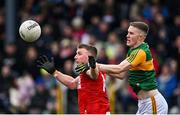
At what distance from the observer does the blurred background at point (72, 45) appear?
18.0 metres

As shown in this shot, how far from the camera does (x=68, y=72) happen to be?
18.0 metres

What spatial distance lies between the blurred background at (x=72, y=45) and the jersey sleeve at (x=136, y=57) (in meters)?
5.49

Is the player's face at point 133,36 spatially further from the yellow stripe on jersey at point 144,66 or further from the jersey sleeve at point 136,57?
the yellow stripe on jersey at point 144,66

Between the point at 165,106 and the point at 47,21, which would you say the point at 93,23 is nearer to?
the point at 47,21

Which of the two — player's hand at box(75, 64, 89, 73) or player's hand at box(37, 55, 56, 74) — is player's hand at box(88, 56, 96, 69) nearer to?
player's hand at box(75, 64, 89, 73)

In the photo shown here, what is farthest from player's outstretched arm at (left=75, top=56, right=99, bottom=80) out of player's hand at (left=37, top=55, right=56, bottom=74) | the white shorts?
the white shorts

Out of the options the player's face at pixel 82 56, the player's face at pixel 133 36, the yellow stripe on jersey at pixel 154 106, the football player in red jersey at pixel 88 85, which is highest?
the player's face at pixel 133 36

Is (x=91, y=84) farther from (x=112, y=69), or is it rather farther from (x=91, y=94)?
(x=112, y=69)

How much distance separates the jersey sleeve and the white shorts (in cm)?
64

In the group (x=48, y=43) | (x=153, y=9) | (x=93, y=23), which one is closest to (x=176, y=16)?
(x=153, y=9)

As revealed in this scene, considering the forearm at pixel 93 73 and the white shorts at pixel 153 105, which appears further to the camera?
the white shorts at pixel 153 105

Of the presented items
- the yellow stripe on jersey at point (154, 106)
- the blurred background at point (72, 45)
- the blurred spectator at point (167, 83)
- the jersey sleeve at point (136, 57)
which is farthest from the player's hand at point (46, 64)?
the blurred spectator at point (167, 83)

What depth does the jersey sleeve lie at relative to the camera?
11.8 meters

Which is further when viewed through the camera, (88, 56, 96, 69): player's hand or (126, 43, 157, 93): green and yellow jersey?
(126, 43, 157, 93): green and yellow jersey
